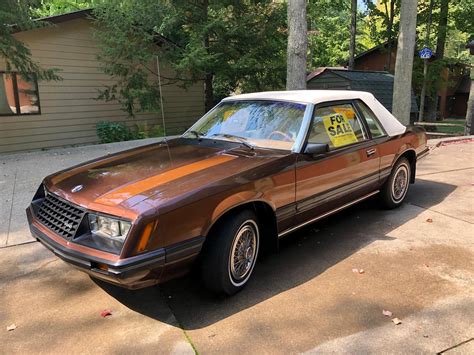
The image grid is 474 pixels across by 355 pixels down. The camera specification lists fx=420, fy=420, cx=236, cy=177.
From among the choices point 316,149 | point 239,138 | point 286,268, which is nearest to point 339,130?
point 316,149

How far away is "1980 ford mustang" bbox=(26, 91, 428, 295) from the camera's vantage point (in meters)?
2.86

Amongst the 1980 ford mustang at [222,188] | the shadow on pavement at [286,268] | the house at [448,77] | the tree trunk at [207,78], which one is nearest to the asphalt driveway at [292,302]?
the shadow on pavement at [286,268]

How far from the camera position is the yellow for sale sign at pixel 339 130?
4.37 m

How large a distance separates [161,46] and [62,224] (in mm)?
10640

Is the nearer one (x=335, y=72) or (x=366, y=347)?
(x=366, y=347)

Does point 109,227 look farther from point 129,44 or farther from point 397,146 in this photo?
point 129,44

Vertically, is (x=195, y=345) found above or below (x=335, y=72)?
below

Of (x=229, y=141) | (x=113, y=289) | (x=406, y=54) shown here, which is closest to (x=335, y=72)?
(x=406, y=54)

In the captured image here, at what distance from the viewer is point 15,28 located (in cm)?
990

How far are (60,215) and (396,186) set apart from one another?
13.7ft

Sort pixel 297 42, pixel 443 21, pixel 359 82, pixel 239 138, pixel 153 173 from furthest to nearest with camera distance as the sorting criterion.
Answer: pixel 443 21 → pixel 359 82 → pixel 297 42 → pixel 239 138 → pixel 153 173

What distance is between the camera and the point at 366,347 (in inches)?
110

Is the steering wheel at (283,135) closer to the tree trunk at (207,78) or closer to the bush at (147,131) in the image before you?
the tree trunk at (207,78)

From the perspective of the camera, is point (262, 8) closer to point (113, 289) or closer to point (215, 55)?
point (215, 55)
